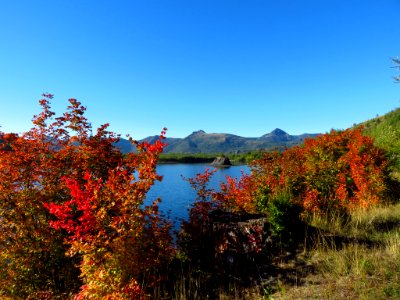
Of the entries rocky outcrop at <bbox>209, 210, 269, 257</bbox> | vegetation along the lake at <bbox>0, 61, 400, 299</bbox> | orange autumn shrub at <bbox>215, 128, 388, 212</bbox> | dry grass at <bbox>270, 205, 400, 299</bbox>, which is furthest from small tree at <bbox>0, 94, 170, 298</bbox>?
orange autumn shrub at <bbox>215, 128, 388, 212</bbox>

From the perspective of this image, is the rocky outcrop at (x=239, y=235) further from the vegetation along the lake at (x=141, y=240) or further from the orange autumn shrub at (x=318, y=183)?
the orange autumn shrub at (x=318, y=183)

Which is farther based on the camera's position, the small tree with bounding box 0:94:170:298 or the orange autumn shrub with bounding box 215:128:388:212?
the orange autumn shrub with bounding box 215:128:388:212

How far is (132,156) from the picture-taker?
29.8 ft

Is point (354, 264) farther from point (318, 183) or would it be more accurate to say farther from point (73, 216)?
point (73, 216)

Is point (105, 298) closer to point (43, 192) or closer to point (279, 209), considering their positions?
point (43, 192)

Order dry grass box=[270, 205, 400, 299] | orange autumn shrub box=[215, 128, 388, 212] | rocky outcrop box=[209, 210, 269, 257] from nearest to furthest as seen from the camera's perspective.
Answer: dry grass box=[270, 205, 400, 299], rocky outcrop box=[209, 210, 269, 257], orange autumn shrub box=[215, 128, 388, 212]

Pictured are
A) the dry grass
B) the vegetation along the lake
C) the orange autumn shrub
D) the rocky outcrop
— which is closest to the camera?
the dry grass

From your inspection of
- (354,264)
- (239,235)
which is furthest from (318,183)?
(354,264)

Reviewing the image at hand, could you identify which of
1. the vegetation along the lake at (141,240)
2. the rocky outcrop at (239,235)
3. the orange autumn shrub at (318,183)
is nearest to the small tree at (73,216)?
the vegetation along the lake at (141,240)

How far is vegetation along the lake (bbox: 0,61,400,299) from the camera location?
20.6 feet

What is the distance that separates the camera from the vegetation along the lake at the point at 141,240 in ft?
20.6

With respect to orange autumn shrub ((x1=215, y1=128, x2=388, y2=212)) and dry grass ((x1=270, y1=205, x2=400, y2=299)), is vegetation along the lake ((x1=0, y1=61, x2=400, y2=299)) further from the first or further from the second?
orange autumn shrub ((x1=215, y1=128, x2=388, y2=212))

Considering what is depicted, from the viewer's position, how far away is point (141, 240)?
689cm

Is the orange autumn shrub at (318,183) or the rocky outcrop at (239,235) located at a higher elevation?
the orange autumn shrub at (318,183)
